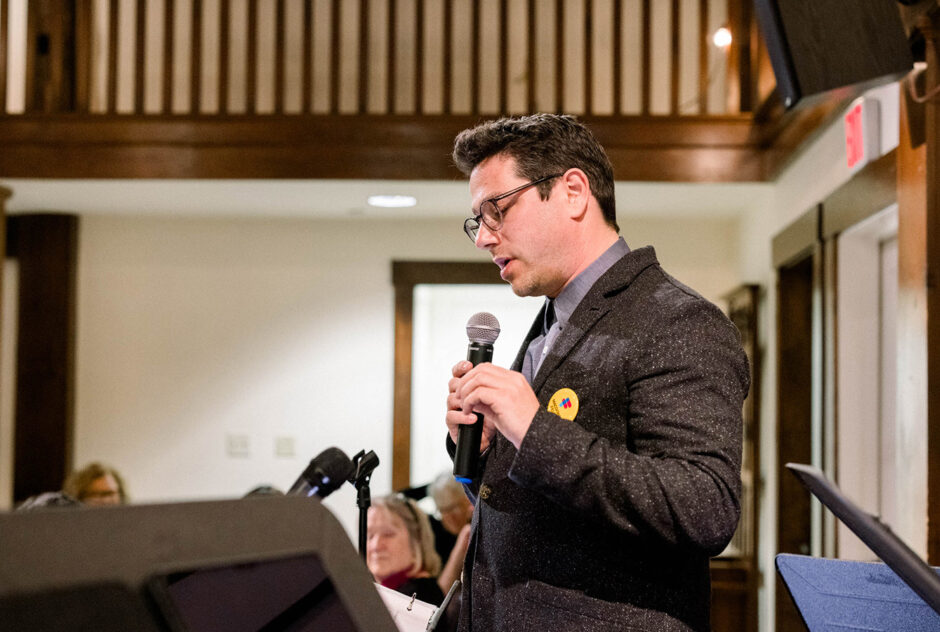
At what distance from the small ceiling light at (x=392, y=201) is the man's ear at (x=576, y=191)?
3356mm

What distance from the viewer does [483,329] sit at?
51.6 inches

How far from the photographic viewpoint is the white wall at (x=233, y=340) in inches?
206

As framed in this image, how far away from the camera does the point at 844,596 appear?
45.2 inches

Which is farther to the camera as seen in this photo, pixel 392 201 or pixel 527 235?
pixel 392 201

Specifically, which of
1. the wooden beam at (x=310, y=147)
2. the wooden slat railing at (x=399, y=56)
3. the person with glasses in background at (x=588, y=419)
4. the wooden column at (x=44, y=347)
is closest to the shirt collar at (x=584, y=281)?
the person with glasses in background at (x=588, y=419)

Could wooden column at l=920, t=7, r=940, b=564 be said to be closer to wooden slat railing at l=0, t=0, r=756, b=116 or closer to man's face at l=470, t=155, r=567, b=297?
man's face at l=470, t=155, r=567, b=297

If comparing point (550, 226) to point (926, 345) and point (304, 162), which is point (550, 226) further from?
point (304, 162)

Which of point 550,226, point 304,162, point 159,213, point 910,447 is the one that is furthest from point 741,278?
point 550,226

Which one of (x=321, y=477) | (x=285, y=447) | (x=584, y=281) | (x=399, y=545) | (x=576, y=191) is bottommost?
(x=399, y=545)

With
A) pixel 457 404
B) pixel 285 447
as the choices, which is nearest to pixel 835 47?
pixel 457 404

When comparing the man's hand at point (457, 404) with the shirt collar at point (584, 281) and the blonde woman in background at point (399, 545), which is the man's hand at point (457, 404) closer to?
the shirt collar at point (584, 281)

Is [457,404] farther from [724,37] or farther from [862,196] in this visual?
[724,37]

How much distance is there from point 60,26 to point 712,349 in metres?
4.33

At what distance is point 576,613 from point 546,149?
0.61 meters
